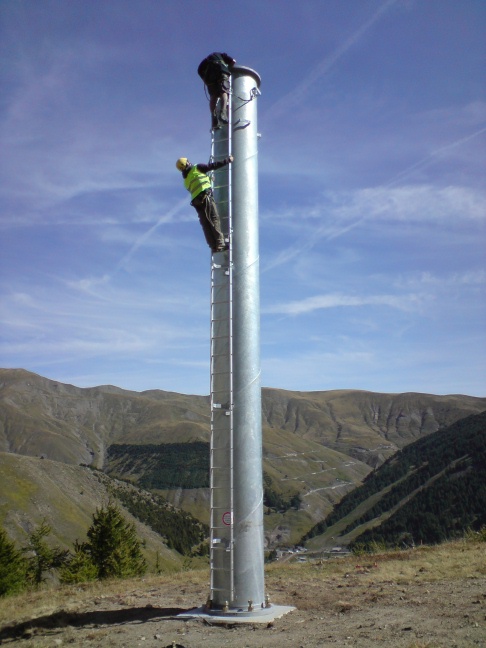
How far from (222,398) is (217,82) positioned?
8.16 meters

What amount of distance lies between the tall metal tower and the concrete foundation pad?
25 millimetres

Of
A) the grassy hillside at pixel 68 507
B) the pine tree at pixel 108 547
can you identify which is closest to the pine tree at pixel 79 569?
the pine tree at pixel 108 547

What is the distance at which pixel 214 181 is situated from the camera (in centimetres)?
1404

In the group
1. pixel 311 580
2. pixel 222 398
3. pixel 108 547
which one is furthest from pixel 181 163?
pixel 108 547

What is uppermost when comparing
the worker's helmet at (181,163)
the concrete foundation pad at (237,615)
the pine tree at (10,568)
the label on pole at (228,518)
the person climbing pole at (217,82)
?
the person climbing pole at (217,82)

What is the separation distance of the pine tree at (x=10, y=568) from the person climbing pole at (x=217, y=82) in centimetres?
4213

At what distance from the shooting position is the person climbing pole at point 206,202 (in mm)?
13336

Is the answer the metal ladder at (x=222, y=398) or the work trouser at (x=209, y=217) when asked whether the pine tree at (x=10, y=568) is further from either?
the work trouser at (x=209, y=217)

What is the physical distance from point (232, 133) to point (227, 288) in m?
4.21

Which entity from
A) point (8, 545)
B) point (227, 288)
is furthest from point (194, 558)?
point (227, 288)

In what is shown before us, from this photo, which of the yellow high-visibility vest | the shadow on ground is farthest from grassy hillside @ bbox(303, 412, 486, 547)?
the yellow high-visibility vest

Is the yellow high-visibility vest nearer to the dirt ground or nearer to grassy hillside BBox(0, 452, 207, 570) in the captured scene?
the dirt ground

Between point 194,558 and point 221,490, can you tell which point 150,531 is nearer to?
point 194,558

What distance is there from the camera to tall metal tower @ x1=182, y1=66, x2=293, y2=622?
1197cm
